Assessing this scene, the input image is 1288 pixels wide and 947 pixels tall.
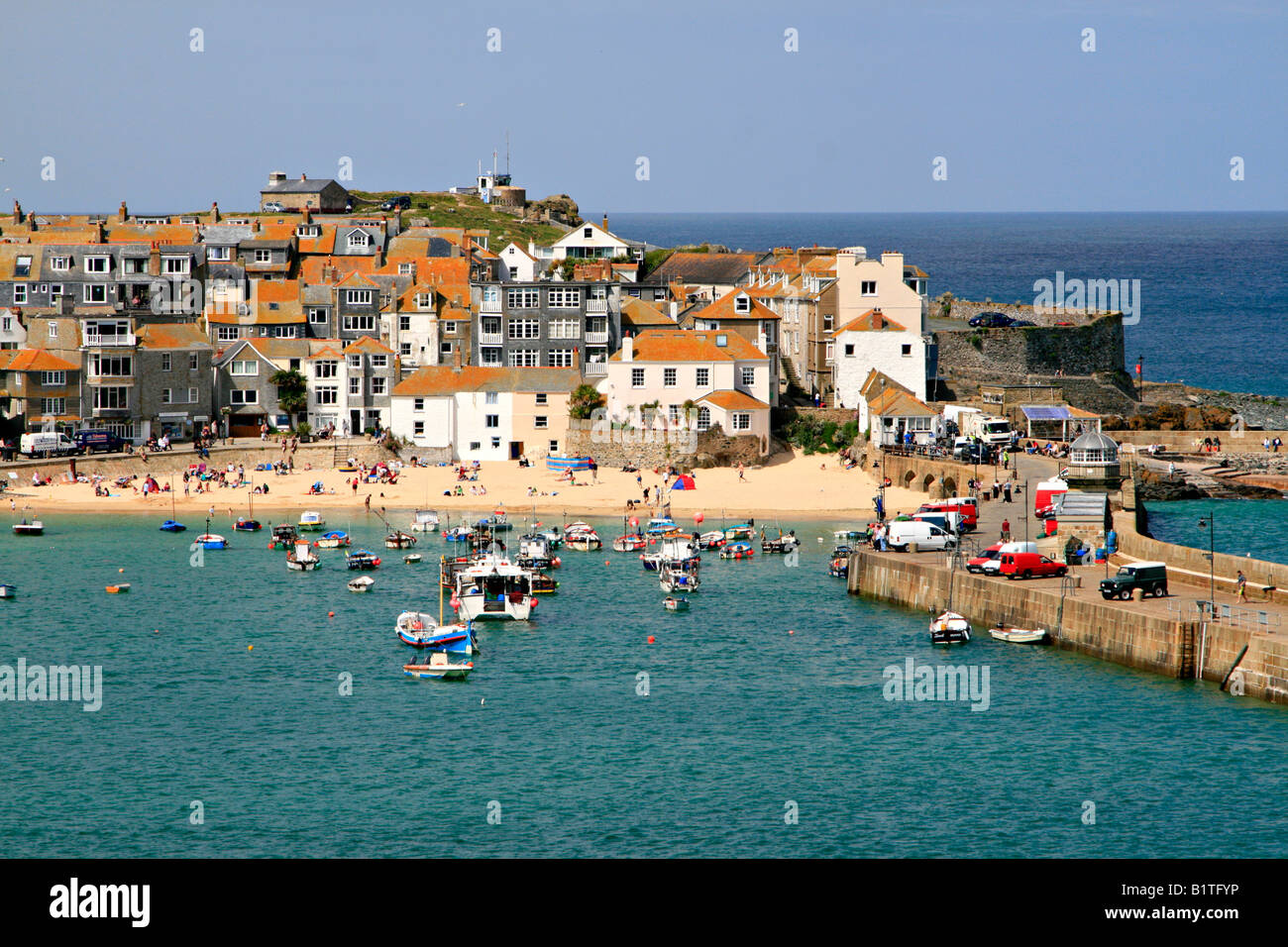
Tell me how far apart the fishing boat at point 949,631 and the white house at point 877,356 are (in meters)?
39.7

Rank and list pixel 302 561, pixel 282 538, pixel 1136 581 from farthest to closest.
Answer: pixel 282 538
pixel 302 561
pixel 1136 581

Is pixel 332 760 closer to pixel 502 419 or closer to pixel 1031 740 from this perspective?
pixel 1031 740

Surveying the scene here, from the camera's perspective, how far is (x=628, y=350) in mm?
87750

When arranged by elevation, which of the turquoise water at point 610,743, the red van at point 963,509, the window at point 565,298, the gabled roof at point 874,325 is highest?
the window at point 565,298

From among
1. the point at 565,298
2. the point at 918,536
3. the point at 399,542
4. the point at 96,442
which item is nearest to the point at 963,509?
the point at 918,536

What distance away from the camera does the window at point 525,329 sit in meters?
Result: 95.8

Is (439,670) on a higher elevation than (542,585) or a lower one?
lower

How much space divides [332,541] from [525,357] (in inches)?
1057

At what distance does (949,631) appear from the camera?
171 feet

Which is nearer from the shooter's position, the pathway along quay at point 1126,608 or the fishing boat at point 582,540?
the pathway along quay at point 1126,608

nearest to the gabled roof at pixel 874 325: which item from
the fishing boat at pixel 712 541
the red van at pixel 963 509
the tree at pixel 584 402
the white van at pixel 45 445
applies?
the tree at pixel 584 402

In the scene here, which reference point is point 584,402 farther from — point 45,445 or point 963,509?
point 963,509

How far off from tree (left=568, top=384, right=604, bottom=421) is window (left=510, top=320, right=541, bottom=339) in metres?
7.36

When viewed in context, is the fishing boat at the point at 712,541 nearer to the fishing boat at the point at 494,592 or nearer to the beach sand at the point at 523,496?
the beach sand at the point at 523,496
